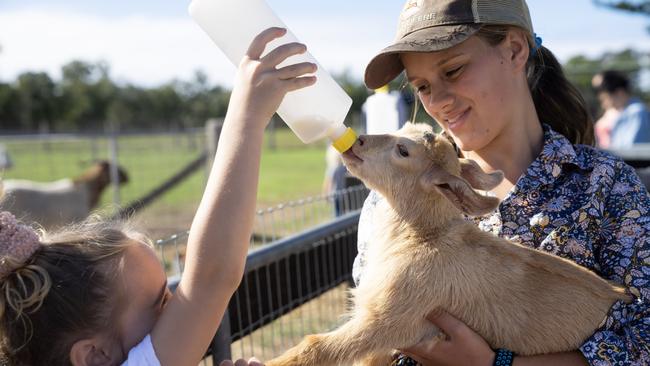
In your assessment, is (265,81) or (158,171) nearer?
(265,81)

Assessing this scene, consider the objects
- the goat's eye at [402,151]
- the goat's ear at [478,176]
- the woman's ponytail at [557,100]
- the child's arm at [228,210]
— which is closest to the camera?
the child's arm at [228,210]

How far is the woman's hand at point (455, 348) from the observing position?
6.91ft

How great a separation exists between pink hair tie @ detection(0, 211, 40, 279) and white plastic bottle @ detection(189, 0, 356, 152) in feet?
2.94

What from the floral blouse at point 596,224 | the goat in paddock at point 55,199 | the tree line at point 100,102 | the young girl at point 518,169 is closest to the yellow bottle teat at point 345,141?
the young girl at point 518,169

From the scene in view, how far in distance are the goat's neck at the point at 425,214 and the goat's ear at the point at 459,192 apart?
0.23ft

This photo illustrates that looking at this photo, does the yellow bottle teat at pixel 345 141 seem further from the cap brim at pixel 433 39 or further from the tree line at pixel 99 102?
the tree line at pixel 99 102

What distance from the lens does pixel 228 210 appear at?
1.59 m

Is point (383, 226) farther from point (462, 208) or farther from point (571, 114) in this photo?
point (571, 114)

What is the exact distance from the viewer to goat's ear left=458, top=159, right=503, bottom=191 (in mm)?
2426

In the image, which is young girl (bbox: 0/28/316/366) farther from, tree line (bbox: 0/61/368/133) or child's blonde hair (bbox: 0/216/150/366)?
tree line (bbox: 0/61/368/133)

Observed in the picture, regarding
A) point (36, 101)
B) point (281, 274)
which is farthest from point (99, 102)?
point (281, 274)

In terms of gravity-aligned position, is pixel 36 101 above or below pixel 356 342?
above

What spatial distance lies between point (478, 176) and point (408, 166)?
327 millimetres

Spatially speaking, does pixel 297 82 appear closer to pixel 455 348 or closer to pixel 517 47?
pixel 455 348
